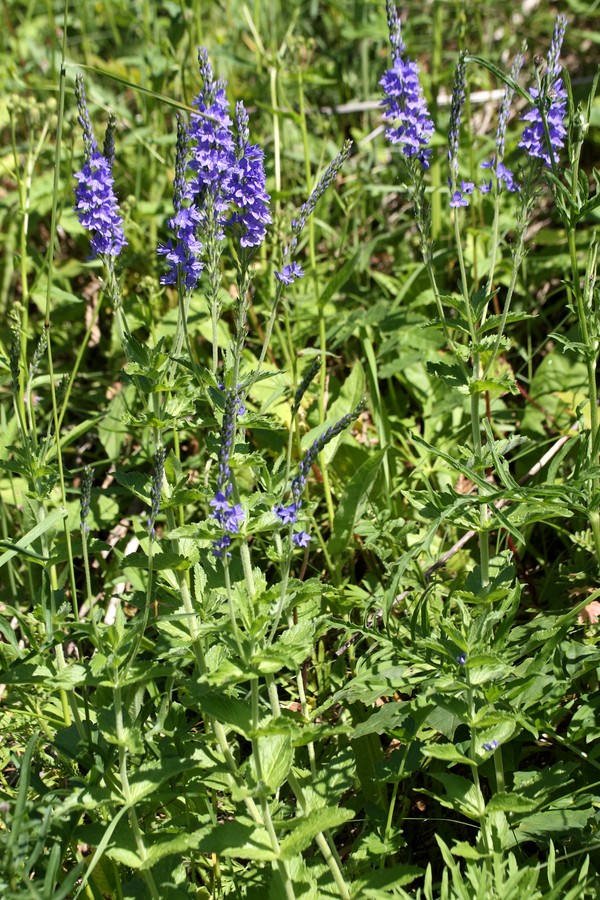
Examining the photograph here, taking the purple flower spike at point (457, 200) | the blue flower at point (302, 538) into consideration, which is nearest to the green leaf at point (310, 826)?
the blue flower at point (302, 538)

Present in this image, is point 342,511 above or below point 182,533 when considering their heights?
below

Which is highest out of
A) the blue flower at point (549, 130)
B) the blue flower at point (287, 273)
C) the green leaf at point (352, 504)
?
the blue flower at point (549, 130)

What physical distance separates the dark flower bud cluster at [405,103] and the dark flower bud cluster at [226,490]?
896mm

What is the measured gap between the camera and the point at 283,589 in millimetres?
1889

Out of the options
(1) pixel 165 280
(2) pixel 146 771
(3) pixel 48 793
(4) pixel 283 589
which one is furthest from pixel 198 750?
(1) pixel 165 280

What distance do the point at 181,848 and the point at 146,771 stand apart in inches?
7.5

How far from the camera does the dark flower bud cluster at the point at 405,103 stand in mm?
2261

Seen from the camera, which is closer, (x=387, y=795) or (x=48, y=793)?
(x=48, y=793)

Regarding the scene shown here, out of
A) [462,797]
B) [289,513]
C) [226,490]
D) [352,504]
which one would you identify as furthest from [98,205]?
[462,797]

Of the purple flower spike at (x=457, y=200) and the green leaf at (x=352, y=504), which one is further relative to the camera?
the green leaf at (x=352, y=504)

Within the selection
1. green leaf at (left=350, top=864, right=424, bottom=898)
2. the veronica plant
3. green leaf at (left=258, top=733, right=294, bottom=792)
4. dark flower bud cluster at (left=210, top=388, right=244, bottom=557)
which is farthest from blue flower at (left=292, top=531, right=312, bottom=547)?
green leaf at (left=350, top=864, right=424, bottom=898)

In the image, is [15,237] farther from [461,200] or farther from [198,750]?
[198,750]

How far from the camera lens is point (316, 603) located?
237 cm

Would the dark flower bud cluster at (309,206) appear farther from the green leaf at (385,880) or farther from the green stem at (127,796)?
the green leaf at (385,880)
